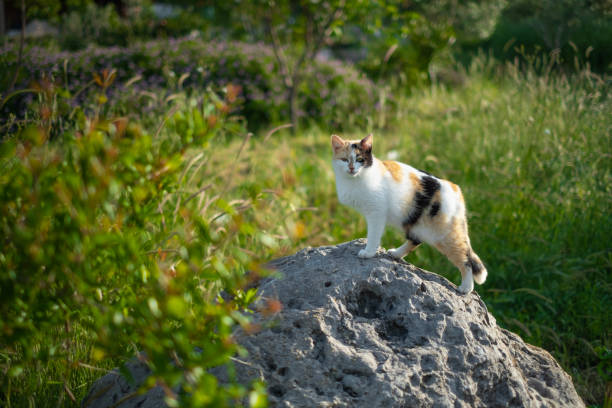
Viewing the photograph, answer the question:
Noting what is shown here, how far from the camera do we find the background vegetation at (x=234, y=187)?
1840 mm

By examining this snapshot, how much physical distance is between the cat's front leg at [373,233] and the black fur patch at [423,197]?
0.18 metres

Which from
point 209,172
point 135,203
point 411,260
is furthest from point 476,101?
point 135,203

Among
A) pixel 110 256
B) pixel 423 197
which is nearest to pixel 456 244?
pixel 423 197

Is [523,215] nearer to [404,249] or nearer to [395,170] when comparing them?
[404,249]

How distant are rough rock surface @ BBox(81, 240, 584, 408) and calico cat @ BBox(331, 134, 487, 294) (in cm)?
20

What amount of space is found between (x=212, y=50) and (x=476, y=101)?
207 inches

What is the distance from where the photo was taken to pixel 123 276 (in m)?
2.39

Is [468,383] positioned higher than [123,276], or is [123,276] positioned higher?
[123,276]

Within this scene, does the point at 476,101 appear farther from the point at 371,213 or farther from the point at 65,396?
the point at 65,396

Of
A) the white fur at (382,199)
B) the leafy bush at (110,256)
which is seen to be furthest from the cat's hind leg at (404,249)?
the leafy bush at (110,256)

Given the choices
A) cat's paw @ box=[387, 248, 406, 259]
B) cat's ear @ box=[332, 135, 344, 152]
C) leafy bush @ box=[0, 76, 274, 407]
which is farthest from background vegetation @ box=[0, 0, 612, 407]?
cat's paw @ box=[387, 248, 406, 259]

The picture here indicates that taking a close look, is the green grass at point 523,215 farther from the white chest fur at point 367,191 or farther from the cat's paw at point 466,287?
the cat's paw at point 466,287

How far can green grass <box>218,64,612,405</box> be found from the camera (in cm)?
404

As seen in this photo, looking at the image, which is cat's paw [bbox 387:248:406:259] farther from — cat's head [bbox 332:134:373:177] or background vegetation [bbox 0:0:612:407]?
background vegetation [bbox 0:0:612:407]
